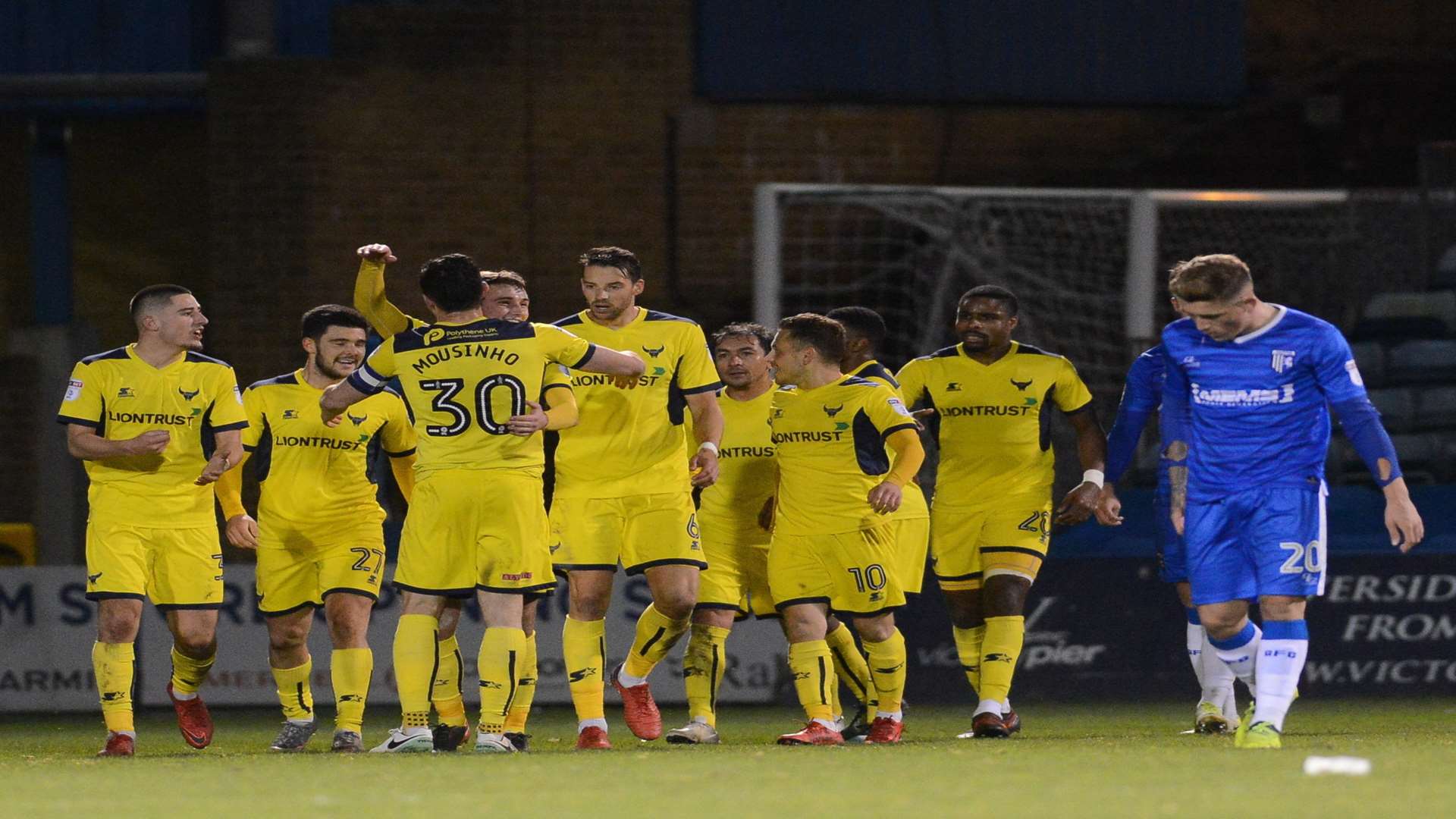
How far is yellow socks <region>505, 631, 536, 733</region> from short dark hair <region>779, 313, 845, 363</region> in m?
1.63

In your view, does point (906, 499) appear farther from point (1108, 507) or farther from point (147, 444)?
point (147, 444)

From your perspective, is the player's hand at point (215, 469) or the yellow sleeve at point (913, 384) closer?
the player's hand at point (215, 469)

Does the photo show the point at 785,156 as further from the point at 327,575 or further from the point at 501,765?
the point at 501,765

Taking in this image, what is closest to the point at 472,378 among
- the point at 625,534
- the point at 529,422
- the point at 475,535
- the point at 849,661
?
the point at 529,422

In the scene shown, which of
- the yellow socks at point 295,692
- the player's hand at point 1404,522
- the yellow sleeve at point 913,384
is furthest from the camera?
the yellow sleeve at point 913,384

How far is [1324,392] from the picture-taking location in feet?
24.7

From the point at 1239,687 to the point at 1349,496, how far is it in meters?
2.39

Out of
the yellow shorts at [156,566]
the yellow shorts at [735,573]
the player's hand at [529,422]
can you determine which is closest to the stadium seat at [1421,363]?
the yellow shorts at [735,573]

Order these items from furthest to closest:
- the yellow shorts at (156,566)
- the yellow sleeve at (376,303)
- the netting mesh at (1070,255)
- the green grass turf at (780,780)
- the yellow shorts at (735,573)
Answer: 1. the netting mesh at (1070,255)
2. the yellow shorts at (735,573)
3. the yellow shorts at (156,566)
4. the yellow sleeve at (376,303)
5. the green grass turf at (780,780)

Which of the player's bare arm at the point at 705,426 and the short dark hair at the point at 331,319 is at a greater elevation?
the short dark hair at the point at 331,319

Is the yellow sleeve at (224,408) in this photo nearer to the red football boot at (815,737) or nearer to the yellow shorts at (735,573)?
the yellow shorts at (735,573)

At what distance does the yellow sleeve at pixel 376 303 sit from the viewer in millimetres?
8109

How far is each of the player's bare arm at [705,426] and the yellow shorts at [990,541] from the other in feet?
3.82

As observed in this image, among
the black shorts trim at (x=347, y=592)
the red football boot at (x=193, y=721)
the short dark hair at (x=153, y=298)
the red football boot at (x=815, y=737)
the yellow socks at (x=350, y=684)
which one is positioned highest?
the short dark hair at (x=153, y=298)
